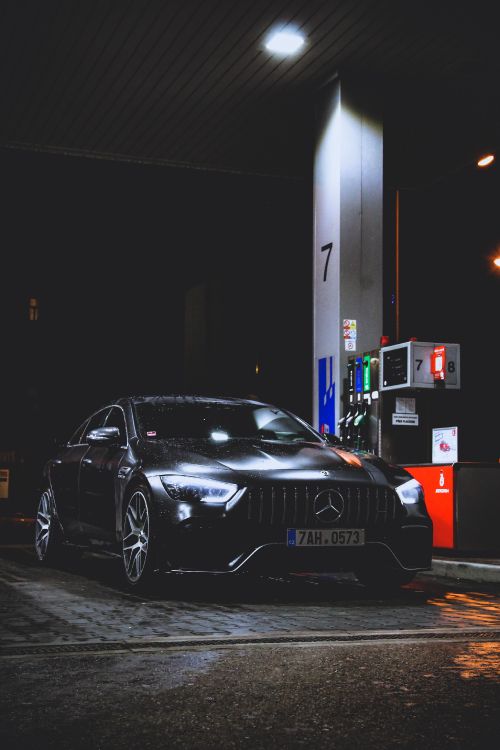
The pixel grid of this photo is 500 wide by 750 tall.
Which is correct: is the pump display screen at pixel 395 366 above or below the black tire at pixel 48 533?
above

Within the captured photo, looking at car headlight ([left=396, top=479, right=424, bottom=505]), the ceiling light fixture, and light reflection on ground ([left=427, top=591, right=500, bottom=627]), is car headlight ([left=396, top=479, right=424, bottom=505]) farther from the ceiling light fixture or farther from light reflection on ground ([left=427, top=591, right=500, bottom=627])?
the ceiling light fixture

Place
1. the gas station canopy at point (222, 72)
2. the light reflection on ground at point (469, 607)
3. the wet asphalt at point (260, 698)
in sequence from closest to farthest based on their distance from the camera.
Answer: the wet asphalt at point (260, 698)
the light reflection on ground at point (469, 607)
the gas station canopy at point (222, 72)

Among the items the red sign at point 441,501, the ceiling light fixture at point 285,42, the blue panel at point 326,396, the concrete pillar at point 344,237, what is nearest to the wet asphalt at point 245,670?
the red sign at point 441,501

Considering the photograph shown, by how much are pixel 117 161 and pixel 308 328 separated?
1538 centimetres

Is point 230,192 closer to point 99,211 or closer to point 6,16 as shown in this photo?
point 99,211

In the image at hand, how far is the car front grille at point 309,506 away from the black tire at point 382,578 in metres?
0.53

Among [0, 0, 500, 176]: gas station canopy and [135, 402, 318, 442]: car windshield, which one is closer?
[135, 402, 318, 442]: car windshield

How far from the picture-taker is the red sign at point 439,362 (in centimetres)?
1223

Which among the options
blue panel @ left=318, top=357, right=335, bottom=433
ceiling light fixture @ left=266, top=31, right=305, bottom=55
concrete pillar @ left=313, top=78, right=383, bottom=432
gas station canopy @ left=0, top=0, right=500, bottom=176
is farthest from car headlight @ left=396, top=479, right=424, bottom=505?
ceiling light fixture @ left=266, top=31, right=305, bottom=55

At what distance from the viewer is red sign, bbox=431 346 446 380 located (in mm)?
12234

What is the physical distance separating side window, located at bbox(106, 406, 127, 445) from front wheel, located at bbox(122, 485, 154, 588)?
75cm

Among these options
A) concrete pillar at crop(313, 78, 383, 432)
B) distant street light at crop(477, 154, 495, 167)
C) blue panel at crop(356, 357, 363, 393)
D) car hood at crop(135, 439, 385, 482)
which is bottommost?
car hood at crop(135, 439, 385, 482)

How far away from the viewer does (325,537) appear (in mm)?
6875

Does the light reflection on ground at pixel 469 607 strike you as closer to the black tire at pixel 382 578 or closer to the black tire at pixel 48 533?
the black tire at pixel 382 578
